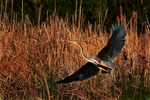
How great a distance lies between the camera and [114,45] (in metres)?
2.30

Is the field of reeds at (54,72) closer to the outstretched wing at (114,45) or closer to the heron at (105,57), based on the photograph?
the heron at (105,57)

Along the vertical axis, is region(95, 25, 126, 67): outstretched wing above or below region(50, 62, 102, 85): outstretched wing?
above

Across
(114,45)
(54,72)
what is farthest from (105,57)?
Answer: (54,72)

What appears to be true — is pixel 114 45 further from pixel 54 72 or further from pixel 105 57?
pixel 54 72

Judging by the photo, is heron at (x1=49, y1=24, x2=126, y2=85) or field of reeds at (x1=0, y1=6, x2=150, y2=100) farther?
field of reeds at (x1=0, y1=6, x2=150, y2=100)

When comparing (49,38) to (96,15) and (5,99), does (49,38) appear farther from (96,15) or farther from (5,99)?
(96,15)

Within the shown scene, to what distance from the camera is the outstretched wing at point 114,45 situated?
7.33 feet

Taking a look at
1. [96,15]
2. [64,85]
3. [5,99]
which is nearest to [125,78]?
[64,85]

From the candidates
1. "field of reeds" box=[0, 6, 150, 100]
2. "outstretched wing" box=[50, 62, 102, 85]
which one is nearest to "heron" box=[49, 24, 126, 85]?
"outstretched wing" box=[50, 62, 102, 85]

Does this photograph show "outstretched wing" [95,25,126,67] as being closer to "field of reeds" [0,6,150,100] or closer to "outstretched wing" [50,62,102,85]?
"outstretched wing" [50,62,102,85]

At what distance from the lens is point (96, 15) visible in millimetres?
9039

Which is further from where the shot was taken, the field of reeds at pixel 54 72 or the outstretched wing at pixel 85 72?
the field of reeds at pixel 54 72

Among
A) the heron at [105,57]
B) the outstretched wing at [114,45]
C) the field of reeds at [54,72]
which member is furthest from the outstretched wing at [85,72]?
the field of reeds at [54,72]

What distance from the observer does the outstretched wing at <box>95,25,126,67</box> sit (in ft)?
7.33
